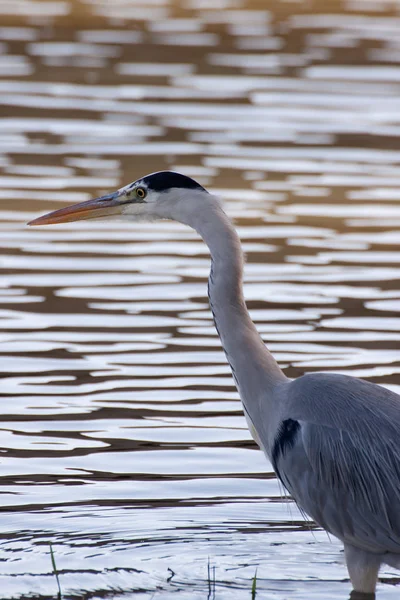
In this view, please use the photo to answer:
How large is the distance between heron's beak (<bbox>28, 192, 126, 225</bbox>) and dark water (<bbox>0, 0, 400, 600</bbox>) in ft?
4.37

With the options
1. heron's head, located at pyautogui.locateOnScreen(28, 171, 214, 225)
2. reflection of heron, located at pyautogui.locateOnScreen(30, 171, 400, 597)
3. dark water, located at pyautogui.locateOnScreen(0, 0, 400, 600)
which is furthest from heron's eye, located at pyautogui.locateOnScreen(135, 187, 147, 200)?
dark water, located at pyautogui.locateOnScreen(0, 0, 400, 600)

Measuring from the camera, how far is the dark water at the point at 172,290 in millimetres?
7270

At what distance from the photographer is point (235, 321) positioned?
22.6 feet

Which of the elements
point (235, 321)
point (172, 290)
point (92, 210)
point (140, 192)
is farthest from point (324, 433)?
point (172, 290)

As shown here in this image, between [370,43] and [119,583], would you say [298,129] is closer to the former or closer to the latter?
[370,43]

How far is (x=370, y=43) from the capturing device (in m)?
22.0

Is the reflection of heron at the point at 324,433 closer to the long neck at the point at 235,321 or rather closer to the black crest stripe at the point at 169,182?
the long neck at the point at 235,321

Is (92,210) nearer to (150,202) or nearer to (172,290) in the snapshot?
(150,202)

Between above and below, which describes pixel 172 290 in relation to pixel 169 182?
below

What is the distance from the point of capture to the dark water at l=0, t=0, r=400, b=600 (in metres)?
7.27

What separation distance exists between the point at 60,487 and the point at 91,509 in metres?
0.30

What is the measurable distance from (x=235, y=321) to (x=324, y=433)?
67cm

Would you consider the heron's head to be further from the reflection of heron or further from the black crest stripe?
the reflection of heron

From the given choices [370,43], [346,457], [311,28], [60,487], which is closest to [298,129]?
[370,43]
